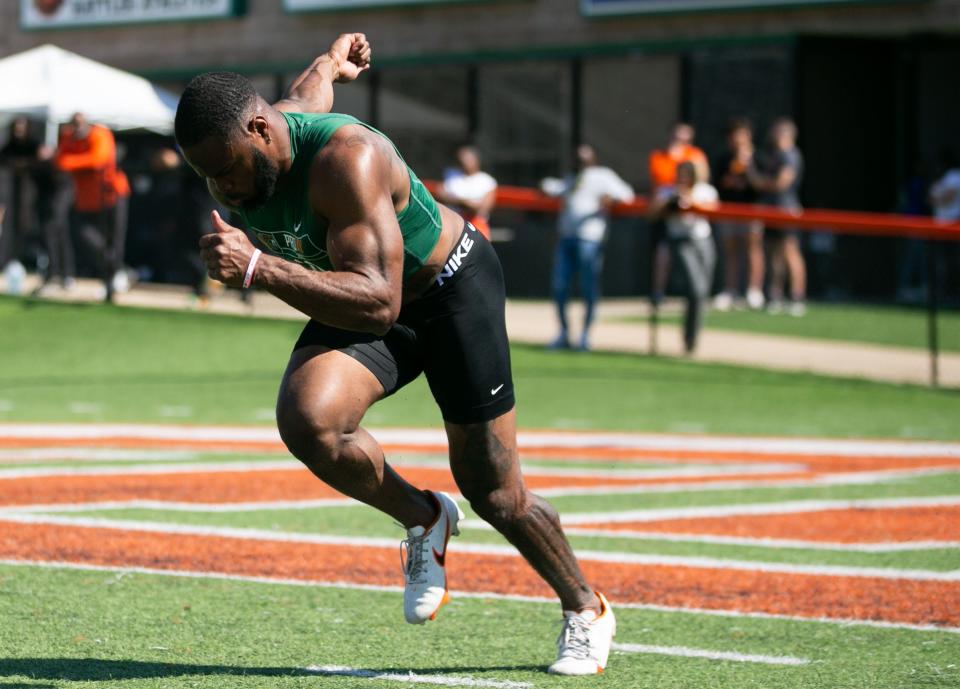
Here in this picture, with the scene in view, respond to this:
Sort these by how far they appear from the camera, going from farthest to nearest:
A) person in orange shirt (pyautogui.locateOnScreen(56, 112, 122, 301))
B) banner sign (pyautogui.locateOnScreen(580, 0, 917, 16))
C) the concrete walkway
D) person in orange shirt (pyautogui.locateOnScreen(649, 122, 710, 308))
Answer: banner sign (pyautogui.locateOnScreen(580, 0, 917, 16)), person in orange shirt (pyautogui.locateOnScreen(56, 112, 122, 301)), person in orange shirt (pyautogui.locateOnScreen(649, 122, 710, 308)), the concrete walkway

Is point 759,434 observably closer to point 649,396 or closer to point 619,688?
point 649,396

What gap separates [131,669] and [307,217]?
4.89ft

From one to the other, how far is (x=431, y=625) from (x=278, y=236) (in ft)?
5.40

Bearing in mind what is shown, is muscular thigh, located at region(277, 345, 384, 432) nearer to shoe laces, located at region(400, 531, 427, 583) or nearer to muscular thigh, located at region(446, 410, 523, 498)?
muscular thigh, located at region(446, 410, 523, 498)

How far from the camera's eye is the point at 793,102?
23906mm

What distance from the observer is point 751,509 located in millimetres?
9000

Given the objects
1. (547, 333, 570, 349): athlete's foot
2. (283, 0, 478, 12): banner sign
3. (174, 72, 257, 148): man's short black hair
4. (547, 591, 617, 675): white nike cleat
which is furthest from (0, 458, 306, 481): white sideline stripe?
(283, 0, 478, 12): banner sign

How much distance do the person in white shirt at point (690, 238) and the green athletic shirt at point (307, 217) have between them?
36.3 ft

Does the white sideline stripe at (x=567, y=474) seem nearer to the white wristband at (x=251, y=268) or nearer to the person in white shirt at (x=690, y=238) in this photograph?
the white wristband at (x=251, y=268)

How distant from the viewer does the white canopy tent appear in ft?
67.5

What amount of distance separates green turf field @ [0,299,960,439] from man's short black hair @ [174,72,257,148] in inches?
324

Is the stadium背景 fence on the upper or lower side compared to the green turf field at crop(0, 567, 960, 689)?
upper

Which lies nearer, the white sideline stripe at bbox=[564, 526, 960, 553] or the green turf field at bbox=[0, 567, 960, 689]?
the green turf field at bbox=[0, 567, 960, 689]

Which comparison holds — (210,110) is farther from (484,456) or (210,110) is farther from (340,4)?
(340,4)
